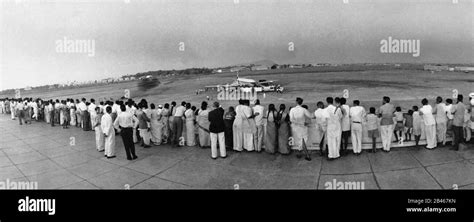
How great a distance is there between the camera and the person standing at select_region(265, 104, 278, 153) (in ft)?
21.8

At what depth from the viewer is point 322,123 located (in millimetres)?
6316

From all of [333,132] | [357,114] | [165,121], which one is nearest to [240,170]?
[333,132]

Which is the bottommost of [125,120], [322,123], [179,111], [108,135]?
[108,135]

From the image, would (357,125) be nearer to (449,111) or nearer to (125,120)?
(449,111)

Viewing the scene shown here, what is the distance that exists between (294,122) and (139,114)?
530cm

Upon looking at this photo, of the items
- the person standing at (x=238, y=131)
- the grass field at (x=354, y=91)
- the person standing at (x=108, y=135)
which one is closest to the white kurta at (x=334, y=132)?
the person standing at (x=238, y=131)

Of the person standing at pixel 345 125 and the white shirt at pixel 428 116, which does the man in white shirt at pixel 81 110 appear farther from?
the white shirt at pixel 428 116

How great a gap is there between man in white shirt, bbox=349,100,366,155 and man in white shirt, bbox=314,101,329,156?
2.47ft

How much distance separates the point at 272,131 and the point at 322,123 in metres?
1.39

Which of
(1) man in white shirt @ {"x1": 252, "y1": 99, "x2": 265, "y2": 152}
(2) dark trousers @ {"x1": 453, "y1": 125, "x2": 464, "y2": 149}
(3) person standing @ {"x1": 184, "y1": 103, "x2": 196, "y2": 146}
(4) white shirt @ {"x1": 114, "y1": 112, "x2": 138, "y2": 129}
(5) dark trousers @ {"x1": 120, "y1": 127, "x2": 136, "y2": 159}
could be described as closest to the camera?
(2) dark trousers @ {"x1": 453, "y1": 125, "x2": 464, "y2": 149}

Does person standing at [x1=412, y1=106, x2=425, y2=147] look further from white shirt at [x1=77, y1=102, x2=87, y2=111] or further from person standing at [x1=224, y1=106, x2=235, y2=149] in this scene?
white shirt at [x1=77, y1=102, x2=87, y2=111]

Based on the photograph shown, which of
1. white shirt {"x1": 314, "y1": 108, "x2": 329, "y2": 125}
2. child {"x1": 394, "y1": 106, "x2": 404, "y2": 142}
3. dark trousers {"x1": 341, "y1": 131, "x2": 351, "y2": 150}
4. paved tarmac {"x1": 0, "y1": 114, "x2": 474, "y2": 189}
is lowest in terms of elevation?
paved tarmac {"x1": 0, "y1": 114, "x2": 474, "y2": 189}

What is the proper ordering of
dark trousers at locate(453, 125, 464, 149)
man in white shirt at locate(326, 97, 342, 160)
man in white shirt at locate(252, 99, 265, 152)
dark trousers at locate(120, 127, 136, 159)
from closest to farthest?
man in white shirt at locate(326, 97, 342, 160) → dark trousers at locate(453, 125, 464, 149) → dark trousers at locate(120, 127, 136, 159) → man in white shirt at locate(252, 99, 265, 152)

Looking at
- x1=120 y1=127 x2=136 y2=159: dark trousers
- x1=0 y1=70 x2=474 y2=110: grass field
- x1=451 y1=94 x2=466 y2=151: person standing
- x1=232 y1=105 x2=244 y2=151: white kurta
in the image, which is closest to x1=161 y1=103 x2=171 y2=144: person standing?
x1=120 y1=127 x2=136 y2=159: dark trousers
